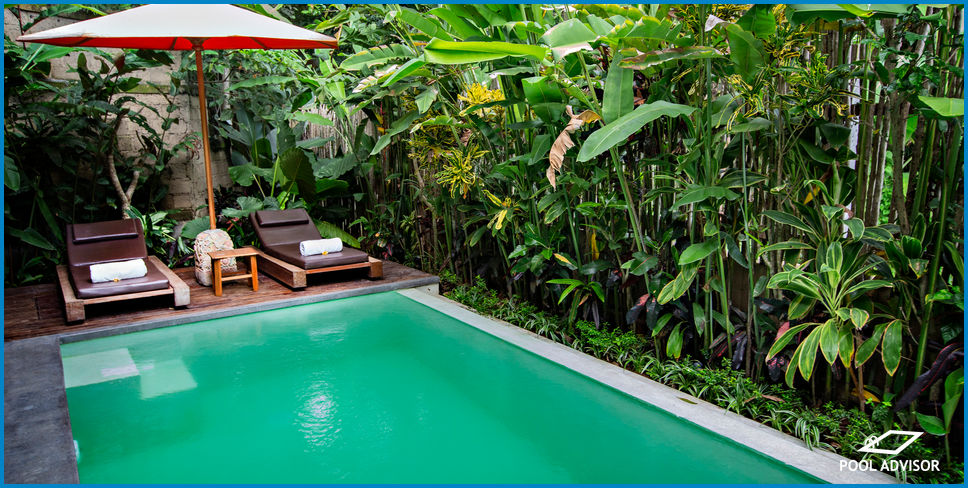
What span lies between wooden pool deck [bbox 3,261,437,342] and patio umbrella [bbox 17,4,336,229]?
2.27 m

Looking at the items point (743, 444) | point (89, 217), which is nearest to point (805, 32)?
point (743, 444)

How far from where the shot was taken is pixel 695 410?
3.39 m

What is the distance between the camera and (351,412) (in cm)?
350

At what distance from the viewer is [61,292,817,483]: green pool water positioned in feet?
9.41

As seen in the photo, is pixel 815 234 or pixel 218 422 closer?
pixel 815 234

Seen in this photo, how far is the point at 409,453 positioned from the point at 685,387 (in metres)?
1.69

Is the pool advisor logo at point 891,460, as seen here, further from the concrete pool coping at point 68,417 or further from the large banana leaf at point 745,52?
the large banana leaf at point 745,52

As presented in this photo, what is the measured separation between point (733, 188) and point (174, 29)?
4.47m

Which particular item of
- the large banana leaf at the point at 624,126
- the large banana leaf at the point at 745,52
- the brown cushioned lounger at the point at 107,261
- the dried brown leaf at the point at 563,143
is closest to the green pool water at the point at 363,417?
the brown cushioned lounger at the point at 107,261

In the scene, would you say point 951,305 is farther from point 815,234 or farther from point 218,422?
point 218,422

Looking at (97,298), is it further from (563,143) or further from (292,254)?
(563,143)

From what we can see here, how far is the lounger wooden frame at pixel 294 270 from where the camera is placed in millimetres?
6098

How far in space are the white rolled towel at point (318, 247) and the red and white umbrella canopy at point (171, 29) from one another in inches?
76.1

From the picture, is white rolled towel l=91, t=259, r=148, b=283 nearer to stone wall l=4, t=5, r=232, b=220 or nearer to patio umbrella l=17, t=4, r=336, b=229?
patio umbrella l=17, t=4, r=336, b=229
